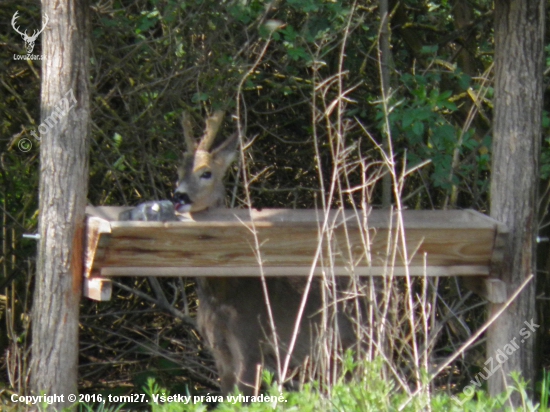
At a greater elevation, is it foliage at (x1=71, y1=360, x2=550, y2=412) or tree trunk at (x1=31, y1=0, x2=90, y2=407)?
tree trunk at (x1=31, y1=0, x2=90, y2=407)

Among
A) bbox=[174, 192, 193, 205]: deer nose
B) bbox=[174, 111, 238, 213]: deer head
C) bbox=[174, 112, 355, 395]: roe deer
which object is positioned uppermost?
bbox=[174, 111, 238, 213]: deer head

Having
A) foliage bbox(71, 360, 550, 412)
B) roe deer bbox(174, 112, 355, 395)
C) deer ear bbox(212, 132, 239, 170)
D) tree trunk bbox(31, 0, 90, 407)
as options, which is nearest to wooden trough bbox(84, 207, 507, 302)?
tree trunk bbox(31, 0, 90, 407)

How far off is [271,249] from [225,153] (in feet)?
4.47

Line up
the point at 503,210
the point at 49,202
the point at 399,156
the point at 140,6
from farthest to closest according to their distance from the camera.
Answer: the point at 399,156 → the point at 140,6 → the point at 503,210 → the point at 49,202

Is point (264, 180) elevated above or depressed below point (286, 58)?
below

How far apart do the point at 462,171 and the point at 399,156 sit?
3.13 ft

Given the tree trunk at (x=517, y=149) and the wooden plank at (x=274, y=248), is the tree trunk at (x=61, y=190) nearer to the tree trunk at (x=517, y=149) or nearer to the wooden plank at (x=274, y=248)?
the wooden plank at (x=274, y=248)

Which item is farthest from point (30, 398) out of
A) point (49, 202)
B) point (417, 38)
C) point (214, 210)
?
point (417, 38)

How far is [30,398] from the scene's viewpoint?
4.29 meters

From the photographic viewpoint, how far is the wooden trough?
3.95 metres

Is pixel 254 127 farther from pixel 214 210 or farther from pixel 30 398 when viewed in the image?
pixel 30 398

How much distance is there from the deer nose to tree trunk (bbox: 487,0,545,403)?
5.74 feet

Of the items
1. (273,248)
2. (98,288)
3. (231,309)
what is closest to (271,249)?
(273,248)

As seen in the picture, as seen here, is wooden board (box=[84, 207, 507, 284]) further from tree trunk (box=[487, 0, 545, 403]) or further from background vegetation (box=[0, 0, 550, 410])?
background vegetation (box=[0, 0, 550, 410])
